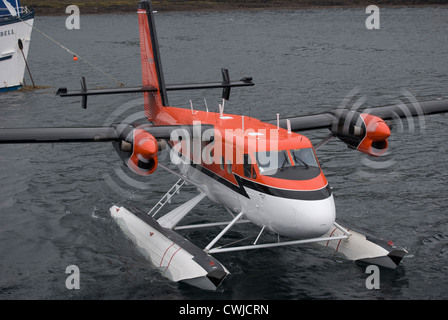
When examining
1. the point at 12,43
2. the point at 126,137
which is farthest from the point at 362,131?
the point at 12,43

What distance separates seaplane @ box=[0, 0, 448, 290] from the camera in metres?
14.7

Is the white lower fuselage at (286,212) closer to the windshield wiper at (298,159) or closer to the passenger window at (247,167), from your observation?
the passenger window at (247,167)

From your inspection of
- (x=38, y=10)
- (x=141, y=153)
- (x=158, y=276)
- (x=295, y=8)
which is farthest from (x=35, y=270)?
(x=38, y=10)

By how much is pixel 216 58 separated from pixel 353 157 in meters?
36.1

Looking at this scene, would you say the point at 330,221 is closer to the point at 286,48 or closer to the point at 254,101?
the point at 254,101

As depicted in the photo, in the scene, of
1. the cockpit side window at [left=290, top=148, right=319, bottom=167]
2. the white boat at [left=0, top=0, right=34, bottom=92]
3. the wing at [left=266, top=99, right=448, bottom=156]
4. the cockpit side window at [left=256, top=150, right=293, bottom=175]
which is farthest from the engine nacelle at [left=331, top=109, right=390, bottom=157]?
the white boat at [left=0, top=0, right=34, bottom=92]

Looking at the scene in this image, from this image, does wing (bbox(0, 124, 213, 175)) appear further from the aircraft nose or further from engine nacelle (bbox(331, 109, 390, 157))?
engine nacelle (bbox(331, 109, 390, 157))

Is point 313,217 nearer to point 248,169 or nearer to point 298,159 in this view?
point 298,159

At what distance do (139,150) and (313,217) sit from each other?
517 centimetres

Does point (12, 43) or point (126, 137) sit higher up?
point (126, 137)

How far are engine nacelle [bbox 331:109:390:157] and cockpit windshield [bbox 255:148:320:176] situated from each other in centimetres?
332

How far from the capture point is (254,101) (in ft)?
140

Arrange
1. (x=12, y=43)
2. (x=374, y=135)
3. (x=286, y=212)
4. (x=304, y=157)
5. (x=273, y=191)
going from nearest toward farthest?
(x=286, y=212) → (x=273, y=191) → (x=304, y=157) → (x=374, y=135) → (x=12, y=43)

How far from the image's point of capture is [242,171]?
51.3ft
